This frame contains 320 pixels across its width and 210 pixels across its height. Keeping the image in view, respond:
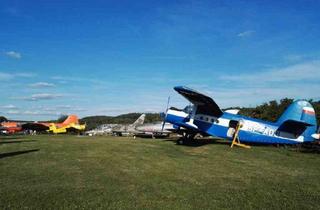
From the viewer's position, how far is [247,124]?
75.9 ft

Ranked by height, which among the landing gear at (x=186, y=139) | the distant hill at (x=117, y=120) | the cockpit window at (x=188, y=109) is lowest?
the landing gear at (x=186, y=139)

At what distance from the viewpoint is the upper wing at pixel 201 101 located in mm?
20631

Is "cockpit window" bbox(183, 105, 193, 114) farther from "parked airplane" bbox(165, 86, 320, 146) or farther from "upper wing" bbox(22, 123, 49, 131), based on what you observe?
"upper wing" bbox(22, 123, 49, 131)

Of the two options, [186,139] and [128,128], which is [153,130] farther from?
[186,139]

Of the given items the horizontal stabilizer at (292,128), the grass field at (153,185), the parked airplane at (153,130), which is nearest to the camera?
the grass field at (153,185)

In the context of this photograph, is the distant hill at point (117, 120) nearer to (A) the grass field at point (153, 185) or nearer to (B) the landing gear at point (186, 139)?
(B) the landing gear at point (186, 139)

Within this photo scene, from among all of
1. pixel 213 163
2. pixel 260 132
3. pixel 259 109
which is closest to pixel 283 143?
pixel 260 132

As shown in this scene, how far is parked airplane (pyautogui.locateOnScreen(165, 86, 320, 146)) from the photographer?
22.2 metres

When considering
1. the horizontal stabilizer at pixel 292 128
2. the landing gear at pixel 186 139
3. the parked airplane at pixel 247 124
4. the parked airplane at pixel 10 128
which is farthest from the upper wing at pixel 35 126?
the horizontal stabilizer at pixel 292 128

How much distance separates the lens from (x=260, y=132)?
22969 mm

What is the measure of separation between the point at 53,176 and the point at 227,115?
16.5 meters

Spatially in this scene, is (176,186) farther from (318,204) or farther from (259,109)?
(259,109)

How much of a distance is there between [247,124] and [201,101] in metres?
4.06

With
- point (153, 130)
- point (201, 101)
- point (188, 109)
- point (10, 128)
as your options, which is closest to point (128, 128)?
point (153, 130)
